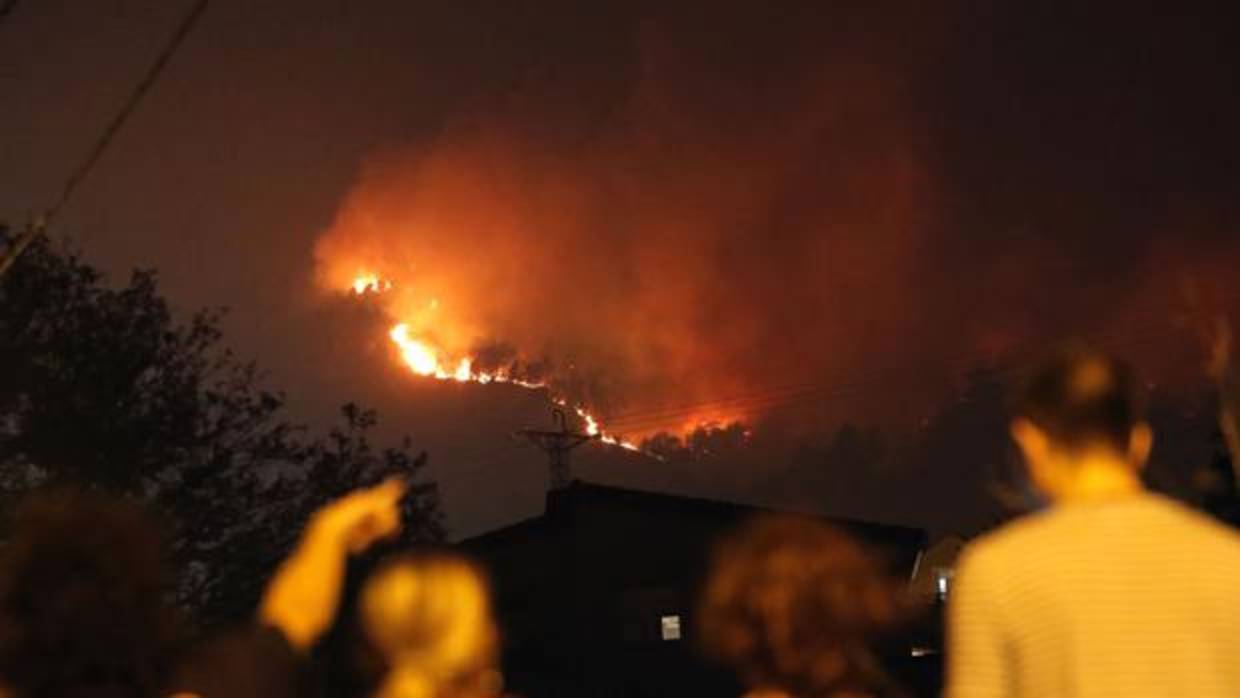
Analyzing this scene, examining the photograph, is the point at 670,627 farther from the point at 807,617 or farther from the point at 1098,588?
the point at 1098,588

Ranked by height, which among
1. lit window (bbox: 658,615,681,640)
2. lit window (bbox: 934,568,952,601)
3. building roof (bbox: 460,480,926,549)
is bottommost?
lit window (bbox: 658,615,681,640)

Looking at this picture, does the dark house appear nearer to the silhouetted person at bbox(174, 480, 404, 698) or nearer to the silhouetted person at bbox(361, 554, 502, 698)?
the silhouetted person at bbox(174, 480, 404, 698)

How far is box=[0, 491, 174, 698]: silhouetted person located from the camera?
3.33m

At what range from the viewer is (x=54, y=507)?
11.6 feet

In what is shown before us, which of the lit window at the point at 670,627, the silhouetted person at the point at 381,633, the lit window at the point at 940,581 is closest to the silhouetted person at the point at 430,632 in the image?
the silhouetted person at the point at 381,633

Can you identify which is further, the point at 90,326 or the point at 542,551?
the point at 542,551

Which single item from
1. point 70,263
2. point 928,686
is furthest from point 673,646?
point 70,263

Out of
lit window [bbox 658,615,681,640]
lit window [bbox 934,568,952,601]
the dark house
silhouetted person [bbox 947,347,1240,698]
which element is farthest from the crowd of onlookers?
lit window [bbox 934,568,952,601]

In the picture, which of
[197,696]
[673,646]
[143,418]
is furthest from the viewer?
[673,646]

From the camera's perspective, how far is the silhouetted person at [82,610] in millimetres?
3328

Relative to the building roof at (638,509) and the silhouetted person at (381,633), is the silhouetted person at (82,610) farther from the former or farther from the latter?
the building roof at (638,509)

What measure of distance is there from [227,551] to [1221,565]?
26.0 metres

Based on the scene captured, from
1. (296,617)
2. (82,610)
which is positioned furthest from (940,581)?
(82,610)

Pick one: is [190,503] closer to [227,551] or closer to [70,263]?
[227,551]
